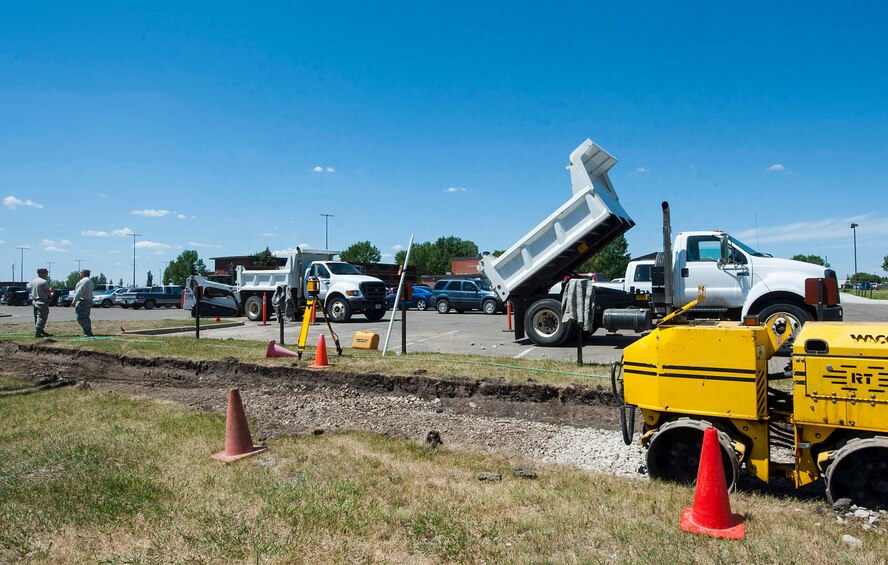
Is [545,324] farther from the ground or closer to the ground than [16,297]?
closer to the ground

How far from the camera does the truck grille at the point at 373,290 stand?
21984 millimetres

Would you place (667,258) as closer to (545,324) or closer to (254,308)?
(545,324)

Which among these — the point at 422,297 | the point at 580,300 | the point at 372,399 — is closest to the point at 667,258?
the point at 580,300

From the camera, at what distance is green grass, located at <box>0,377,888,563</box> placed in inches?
133

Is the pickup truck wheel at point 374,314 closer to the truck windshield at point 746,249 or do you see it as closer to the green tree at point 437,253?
the truck windshield at point 746,249

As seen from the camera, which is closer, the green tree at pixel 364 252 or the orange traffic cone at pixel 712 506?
the orange traffic cone at pixel 712 506

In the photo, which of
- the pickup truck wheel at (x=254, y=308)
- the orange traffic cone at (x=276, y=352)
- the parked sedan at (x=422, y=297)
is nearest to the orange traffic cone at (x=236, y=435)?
the orange traffic cone at (x=276, y=352)

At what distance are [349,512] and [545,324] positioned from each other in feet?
32.4

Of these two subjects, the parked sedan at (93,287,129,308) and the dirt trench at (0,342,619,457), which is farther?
the parked sedan at (93,287,129,308)

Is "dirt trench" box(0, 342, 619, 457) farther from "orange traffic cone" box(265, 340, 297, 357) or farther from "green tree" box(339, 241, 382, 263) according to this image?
"green tree" box(339, 241, 382, 263)

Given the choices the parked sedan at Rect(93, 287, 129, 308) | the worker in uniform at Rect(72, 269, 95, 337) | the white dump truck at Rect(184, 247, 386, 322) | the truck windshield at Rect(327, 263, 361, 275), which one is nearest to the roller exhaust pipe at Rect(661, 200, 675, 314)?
the worker in uniform at Rect(72, 269, 95, 337)

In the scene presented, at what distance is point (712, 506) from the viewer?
3.64 metres

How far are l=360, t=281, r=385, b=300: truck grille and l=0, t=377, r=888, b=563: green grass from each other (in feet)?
53.1

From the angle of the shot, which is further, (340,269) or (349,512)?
(340,269)
